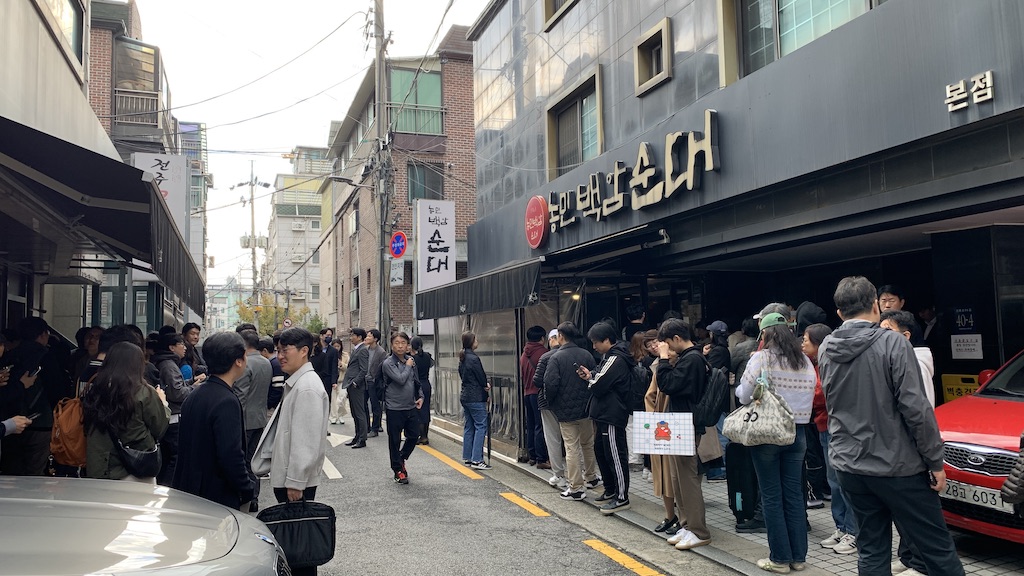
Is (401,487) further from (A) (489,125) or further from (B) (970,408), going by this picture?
(A) (489,125)

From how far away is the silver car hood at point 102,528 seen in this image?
2.33 m

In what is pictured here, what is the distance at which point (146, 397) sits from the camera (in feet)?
15.1

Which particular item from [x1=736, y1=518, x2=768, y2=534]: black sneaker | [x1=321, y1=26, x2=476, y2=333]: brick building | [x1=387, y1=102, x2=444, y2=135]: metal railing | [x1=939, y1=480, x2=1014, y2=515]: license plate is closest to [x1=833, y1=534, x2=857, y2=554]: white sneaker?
[x1=736, y1=518, x2=768, y2=534]: black sneaker

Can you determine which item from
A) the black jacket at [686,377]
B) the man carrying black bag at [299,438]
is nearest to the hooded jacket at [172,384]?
the man carrying black bag at [299,438]

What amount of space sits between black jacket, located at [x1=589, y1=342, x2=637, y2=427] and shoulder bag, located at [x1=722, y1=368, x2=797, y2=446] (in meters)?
1.69

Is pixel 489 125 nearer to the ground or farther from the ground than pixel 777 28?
farther from the ground

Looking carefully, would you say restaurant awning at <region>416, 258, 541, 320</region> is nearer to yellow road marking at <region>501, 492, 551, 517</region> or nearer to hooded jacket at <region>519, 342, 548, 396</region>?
hooded jacket at <region>519, 342, 548, 396</region>

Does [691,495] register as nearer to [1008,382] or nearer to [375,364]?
[1008,382]

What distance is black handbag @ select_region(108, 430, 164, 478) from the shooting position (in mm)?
4566

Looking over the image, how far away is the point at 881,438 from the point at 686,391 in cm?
210

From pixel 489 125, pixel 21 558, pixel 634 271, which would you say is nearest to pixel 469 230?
pixel 489 125

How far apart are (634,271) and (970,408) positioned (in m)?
6.53

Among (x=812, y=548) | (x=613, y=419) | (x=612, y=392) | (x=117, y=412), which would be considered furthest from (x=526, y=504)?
(x=117, y=412)

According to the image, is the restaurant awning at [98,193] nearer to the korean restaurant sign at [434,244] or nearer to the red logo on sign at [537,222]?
the red logo on sign at [537,222]
